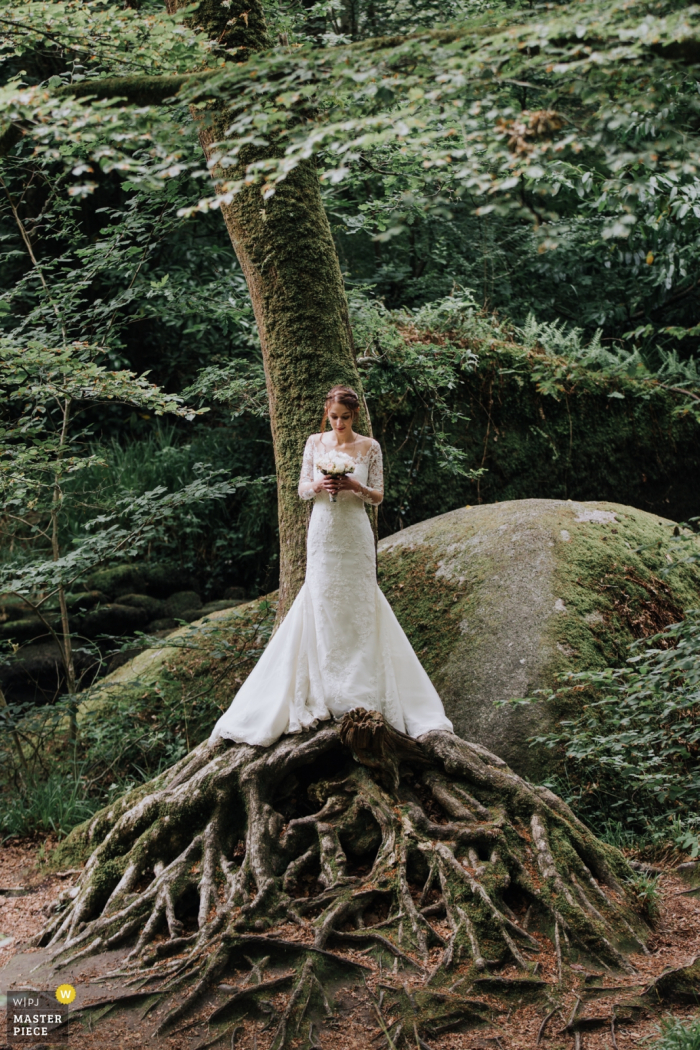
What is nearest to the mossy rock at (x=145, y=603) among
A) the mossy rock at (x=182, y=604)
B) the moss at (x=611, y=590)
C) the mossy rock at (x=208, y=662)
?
the mossy rock at (x=182, y=604)

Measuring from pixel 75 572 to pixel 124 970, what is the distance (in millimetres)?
3563

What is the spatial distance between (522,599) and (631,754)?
1382mm

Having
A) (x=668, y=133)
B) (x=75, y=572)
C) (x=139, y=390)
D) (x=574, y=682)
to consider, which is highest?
(x=668, y=133)

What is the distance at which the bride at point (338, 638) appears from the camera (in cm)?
482

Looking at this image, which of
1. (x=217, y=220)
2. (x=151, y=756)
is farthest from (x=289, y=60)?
(x=217, y=220)

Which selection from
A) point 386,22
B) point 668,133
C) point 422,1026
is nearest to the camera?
point 668,133

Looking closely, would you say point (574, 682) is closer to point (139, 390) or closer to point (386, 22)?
point (139, 390)

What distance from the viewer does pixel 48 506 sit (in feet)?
23.7

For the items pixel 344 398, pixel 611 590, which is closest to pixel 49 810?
pixel 344 398

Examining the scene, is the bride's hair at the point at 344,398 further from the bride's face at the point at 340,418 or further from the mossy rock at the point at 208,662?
the mossy rock at the point at 208,662

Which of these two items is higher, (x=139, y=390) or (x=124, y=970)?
(x=139, y=390)

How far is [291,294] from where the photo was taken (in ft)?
17.6

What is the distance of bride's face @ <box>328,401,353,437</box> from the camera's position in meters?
4.95

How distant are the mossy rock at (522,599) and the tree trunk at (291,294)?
1591 millimetres
